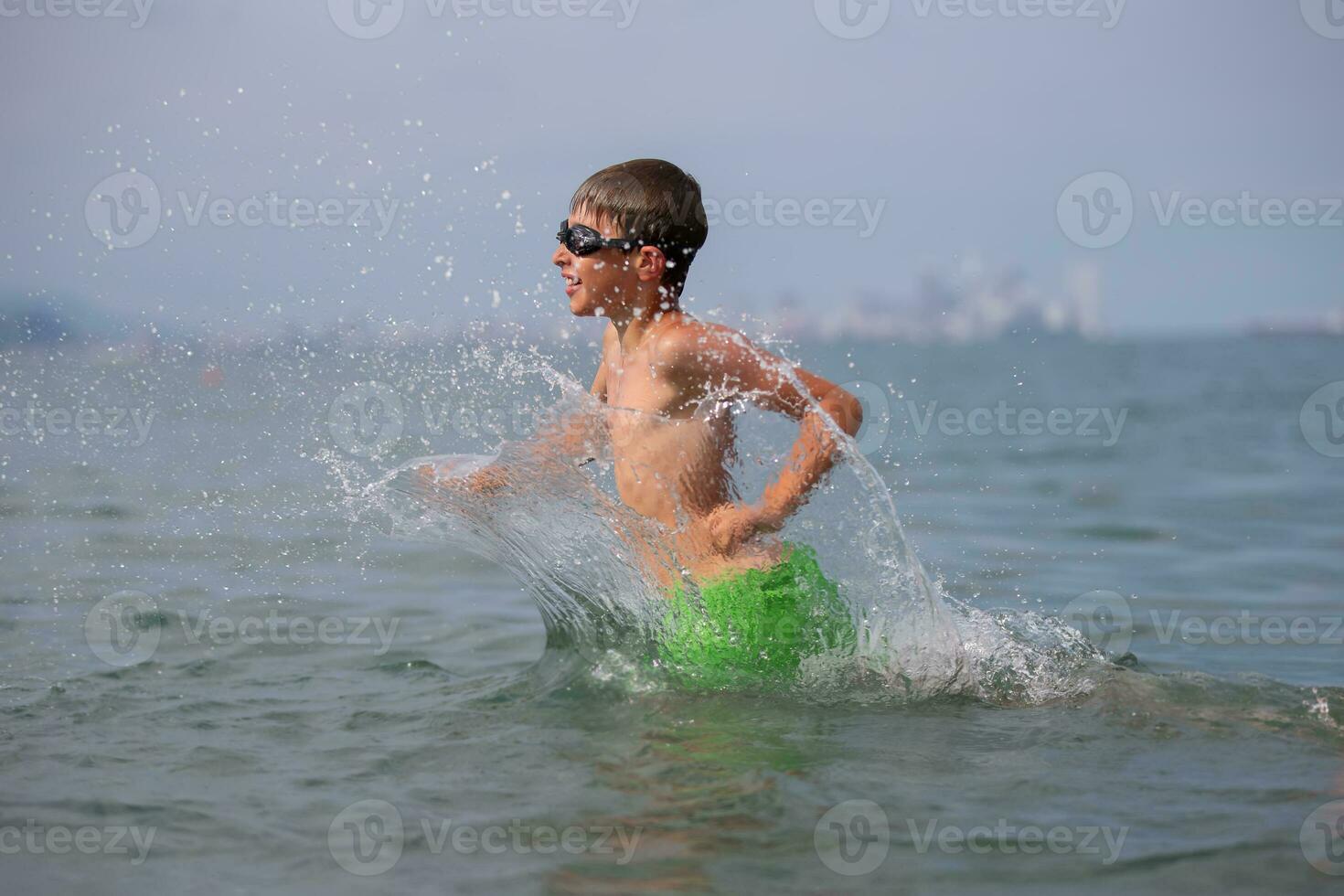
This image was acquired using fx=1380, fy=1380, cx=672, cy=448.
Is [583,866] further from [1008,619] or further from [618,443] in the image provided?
[1008,619]

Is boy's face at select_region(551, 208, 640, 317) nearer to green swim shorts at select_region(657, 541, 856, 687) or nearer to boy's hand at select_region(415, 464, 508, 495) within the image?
boy's hand at select_region(415, 464, 508, 495)

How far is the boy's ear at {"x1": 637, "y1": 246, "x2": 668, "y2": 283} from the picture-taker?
461 cm

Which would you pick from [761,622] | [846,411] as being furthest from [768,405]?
[761,622]

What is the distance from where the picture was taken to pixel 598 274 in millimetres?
4633

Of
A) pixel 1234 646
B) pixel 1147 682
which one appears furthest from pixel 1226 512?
pixel 1147 682

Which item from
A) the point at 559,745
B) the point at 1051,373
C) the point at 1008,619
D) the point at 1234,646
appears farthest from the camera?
the point at 1051,373

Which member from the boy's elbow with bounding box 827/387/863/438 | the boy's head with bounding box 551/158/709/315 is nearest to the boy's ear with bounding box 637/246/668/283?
the boy's head with bounding box 551/158/709/315

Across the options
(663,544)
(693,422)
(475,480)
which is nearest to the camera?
(693,422)

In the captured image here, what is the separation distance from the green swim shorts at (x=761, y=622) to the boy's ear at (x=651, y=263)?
1.00m

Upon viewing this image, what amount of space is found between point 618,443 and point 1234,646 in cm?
312

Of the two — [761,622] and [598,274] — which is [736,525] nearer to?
[761,622]

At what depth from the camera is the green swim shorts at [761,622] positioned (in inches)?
179

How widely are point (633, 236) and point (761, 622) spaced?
4.43ft

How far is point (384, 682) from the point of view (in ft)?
16.7
